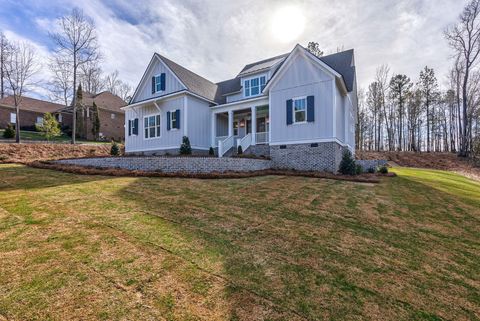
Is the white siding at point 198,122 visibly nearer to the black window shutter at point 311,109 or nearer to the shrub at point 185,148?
the shrub at point 185,148

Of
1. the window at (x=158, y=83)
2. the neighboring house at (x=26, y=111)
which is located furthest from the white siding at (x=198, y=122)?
the neighboring house at (x=26, y=111)

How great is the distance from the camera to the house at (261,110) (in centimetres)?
1355

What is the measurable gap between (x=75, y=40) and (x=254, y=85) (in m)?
20.5

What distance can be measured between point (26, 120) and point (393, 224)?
1690 inches

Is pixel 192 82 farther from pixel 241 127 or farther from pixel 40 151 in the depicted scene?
pixel 40 151

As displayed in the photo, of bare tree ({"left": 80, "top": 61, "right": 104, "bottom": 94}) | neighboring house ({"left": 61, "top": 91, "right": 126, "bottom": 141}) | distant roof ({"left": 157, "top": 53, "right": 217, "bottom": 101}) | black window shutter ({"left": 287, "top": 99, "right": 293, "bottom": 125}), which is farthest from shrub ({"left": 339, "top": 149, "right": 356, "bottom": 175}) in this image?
neighboring house ({"left": 61, "top": 91, "right": 126, "bottom": 141})

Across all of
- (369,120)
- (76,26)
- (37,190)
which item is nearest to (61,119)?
(76,26)

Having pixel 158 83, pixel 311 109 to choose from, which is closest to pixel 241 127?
pixel 158 83

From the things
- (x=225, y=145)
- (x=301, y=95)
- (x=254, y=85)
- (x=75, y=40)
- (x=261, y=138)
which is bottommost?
A: (x=225, y=145)

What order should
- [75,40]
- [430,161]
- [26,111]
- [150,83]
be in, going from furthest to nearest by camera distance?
[26,111], [430,161], [75,40], [150,83]

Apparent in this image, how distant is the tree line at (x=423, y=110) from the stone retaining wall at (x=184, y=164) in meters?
24.9

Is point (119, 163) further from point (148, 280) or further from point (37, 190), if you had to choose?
point (148, 280)

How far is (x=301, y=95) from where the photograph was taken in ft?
46.2

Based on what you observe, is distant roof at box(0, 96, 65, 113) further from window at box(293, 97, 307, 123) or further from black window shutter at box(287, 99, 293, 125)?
window at box(293, 97, 307, 123)
